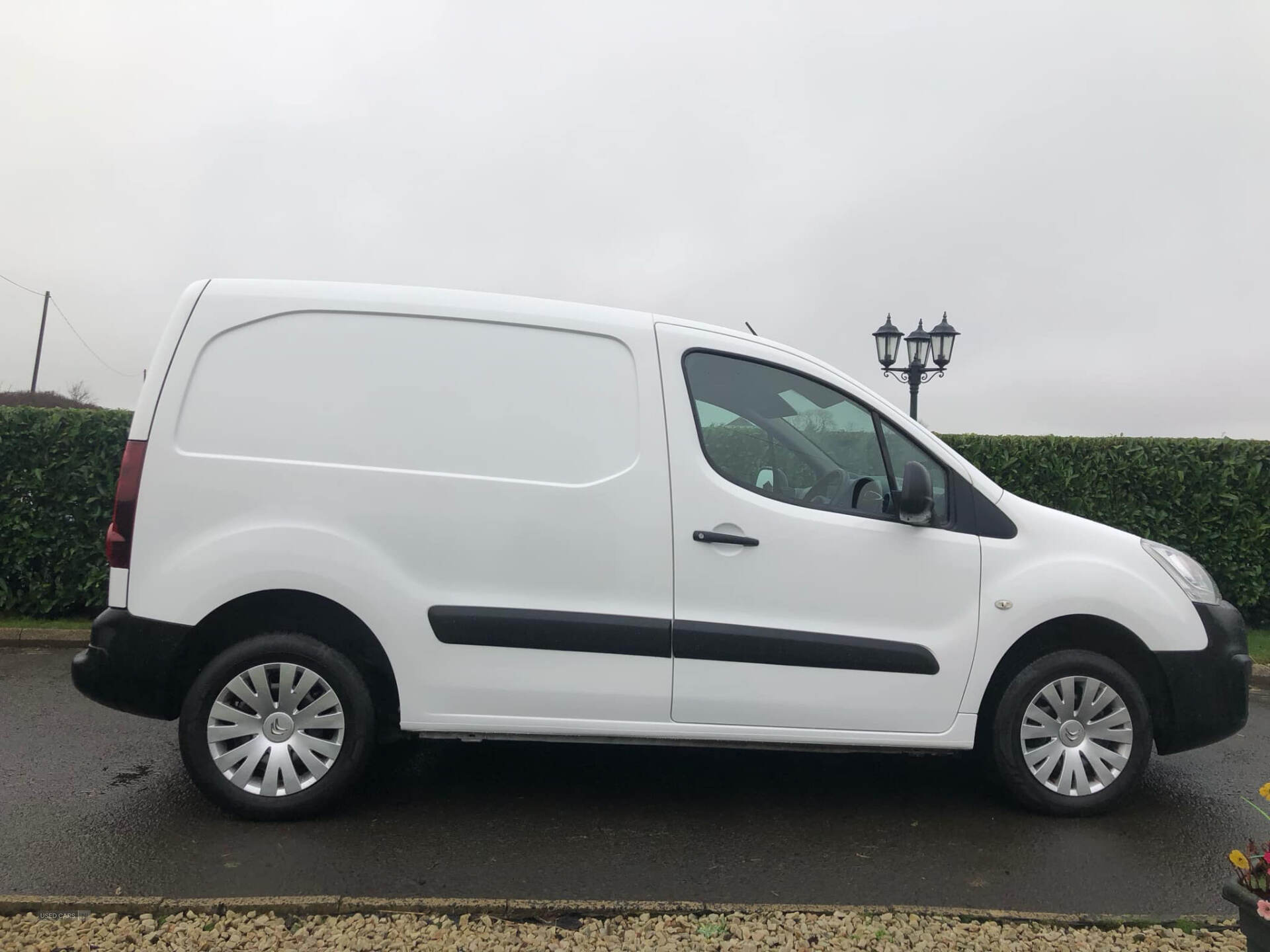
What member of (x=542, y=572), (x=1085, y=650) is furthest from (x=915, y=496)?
(x=542, y=572)

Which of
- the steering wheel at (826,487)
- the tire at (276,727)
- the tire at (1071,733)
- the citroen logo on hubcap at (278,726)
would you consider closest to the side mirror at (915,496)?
the steering wheel at (826,487)

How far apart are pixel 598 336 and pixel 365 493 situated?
1.15m

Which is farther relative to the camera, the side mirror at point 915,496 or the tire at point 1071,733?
the tire at point 1071,733

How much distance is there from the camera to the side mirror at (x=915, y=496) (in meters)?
3.62

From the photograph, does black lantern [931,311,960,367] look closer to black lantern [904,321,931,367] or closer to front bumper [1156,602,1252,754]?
black lantern [904,321,931,367]

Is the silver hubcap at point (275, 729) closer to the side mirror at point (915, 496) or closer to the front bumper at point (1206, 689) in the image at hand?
the side mirror at point (915, 496)

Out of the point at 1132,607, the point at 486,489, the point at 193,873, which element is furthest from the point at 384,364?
the point at 1132,607

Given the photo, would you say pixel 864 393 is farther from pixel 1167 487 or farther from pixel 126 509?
pixel 1167 487

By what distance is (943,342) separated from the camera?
12.4 metres

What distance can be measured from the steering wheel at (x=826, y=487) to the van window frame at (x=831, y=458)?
4cm

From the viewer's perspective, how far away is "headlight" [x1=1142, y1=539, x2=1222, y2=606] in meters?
3.94

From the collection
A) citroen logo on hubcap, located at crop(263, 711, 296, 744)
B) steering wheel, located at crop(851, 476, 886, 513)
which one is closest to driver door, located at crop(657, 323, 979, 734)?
steering wheel, located at crop(851, 476, 886, 513)

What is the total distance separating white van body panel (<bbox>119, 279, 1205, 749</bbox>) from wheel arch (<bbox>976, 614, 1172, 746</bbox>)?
0.10 meters

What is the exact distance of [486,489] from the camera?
3580 millimetres
